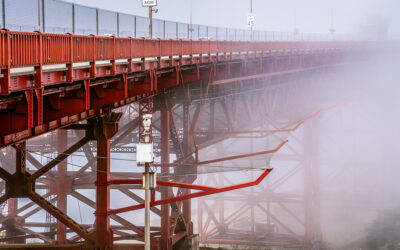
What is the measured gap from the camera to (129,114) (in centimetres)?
2959

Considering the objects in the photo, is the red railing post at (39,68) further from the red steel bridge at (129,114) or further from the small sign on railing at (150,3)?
the small sign on railing at (150,3)

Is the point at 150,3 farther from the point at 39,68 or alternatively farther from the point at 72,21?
the point at 39,68

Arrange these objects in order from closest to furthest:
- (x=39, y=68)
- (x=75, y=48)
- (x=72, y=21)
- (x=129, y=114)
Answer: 1. (x=39, y=68)
2. (x=75, y=48)
3. (x=72, y=21)
4. (x=129, y=114)

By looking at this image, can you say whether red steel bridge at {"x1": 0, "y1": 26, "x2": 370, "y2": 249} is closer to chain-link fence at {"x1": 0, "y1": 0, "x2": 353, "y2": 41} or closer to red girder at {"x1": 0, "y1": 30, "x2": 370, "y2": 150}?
red girder at {"x1": 0, "y1": 30, "x2": 370, "y2": 150}

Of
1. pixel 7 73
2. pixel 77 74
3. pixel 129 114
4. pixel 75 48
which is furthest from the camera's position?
pixel 129 114

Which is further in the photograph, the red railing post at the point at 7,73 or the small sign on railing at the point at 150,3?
the small sign on railing at the point at 150,3

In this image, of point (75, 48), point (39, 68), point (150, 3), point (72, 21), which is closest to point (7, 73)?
point (39, 68)

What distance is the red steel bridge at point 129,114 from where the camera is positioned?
41.6ft

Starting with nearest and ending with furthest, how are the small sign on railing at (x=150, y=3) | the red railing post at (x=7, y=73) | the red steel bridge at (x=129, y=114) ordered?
1. the red railing post at (x=7, y=73)
2. the red steel bridge at (x=129, y=114)
3. the small sign on railing at (x=150, y=3)

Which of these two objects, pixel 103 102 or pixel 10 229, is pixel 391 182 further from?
pixel 103 102

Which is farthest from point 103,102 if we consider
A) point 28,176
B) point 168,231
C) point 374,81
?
point 374,81

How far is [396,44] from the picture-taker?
78.9 m

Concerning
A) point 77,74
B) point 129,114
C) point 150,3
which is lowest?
point 129,114

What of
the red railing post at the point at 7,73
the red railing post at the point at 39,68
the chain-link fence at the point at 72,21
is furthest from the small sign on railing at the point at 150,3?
the red railing post at the point at 7,73
